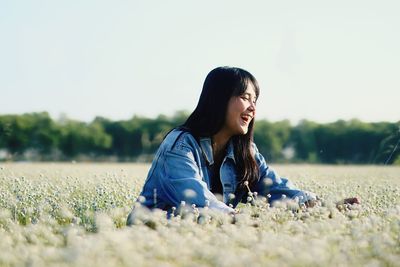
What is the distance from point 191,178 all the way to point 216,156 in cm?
85

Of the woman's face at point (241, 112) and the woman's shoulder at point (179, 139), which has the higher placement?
the woman's face at point (241, 112)

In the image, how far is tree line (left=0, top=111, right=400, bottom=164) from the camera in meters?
53.5

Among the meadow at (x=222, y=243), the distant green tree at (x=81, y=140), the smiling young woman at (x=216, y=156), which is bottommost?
the distant green tree at (x=81, y=140)

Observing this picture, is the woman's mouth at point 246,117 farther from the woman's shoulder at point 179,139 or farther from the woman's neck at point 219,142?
the woman's shoulder at point 179,139

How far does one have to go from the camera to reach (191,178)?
15.9 ft

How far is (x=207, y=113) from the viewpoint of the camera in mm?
5324

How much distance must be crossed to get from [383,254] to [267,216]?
0.96m

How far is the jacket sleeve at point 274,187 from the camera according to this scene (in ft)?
18.3

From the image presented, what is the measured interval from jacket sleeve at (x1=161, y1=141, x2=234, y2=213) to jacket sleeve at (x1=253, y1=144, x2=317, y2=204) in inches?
30.7

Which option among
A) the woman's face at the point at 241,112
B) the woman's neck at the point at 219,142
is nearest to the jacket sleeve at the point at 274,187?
the woman's neck at the point at 219,142

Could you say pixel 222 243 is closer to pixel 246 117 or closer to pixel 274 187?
pixel 246 117

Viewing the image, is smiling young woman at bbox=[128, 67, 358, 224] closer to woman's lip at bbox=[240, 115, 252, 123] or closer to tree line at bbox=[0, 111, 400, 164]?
woman's lip at bbox=[240, 115, 252, 123]

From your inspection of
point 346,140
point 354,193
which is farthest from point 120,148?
point 354,193

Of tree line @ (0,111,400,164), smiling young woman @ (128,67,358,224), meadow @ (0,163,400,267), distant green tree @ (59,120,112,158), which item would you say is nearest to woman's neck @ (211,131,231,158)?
smiling young woman @ (128,67,358,224)
